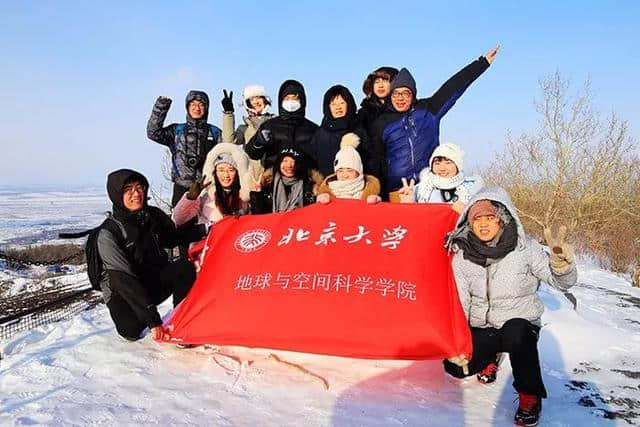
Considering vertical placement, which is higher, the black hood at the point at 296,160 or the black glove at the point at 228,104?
the black glove at the point at 228,104

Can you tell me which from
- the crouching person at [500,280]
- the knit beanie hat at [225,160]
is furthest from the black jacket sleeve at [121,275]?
the crouching person at [500,280]

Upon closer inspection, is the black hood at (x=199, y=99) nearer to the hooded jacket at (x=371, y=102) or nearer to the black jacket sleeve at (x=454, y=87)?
the hooded jacket at (x=371, y=102)

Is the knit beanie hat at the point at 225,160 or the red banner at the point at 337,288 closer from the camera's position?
the red banner at the point at 337,288

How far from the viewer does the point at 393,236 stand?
12.2 feet

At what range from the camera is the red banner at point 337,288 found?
125 inches

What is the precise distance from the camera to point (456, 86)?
5.20 metres

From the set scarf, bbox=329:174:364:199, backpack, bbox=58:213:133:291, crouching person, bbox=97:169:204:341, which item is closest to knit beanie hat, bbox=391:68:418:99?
scarf, bbox=329:174:364:199

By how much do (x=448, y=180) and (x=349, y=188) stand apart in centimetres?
86

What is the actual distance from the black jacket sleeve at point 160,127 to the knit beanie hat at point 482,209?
12.8 ft

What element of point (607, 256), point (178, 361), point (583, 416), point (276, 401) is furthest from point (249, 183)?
point (607, 256)

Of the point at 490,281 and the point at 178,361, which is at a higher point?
the point at 490,281

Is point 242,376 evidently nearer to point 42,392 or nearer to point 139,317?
point 139,317

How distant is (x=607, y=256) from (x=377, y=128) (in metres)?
17.8

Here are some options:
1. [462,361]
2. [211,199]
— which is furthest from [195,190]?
[462,361]
